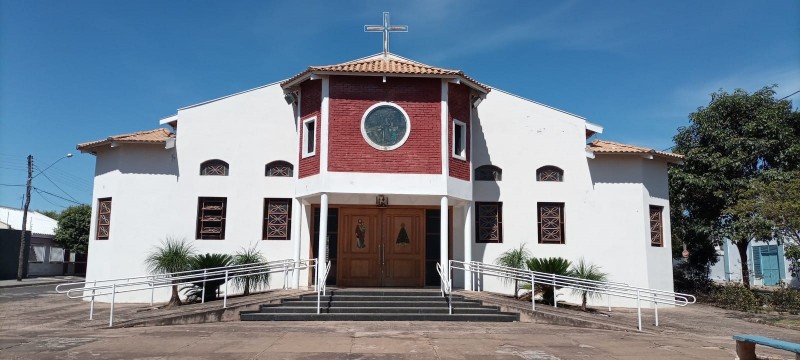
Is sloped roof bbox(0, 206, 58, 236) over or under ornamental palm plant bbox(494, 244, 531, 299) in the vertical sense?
over

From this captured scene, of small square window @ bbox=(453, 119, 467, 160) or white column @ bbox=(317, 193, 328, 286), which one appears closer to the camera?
white column @ bbox=(317, 193, 328, 286)

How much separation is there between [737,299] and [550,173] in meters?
7.00

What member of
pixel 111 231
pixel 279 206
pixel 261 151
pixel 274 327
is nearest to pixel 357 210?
pixel 279 206

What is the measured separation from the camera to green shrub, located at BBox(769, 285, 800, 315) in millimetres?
16594

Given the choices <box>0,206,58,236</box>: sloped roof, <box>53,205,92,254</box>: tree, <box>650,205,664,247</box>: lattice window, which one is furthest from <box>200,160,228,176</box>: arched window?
<box>0,206,58,236</box>: sloped roof

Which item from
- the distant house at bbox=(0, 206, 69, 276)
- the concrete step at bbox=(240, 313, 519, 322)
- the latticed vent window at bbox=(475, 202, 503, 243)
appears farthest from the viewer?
the distant house at bbox=(0, 206, 69, 276)

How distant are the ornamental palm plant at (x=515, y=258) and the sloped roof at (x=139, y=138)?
10.5m

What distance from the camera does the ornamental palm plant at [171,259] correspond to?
585 inches

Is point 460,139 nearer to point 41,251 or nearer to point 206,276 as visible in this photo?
point 206,276

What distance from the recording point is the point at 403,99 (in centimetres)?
1508

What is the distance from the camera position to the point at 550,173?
58.1 ft

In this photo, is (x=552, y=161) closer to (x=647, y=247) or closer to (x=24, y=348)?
(x=647, y=247)

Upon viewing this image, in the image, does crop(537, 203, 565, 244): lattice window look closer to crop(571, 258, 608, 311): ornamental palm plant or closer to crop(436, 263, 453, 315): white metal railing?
crop(571, 258, 608, 311): ornamental palm plant

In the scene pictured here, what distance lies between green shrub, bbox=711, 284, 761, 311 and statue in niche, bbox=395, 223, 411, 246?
34.2 ft
